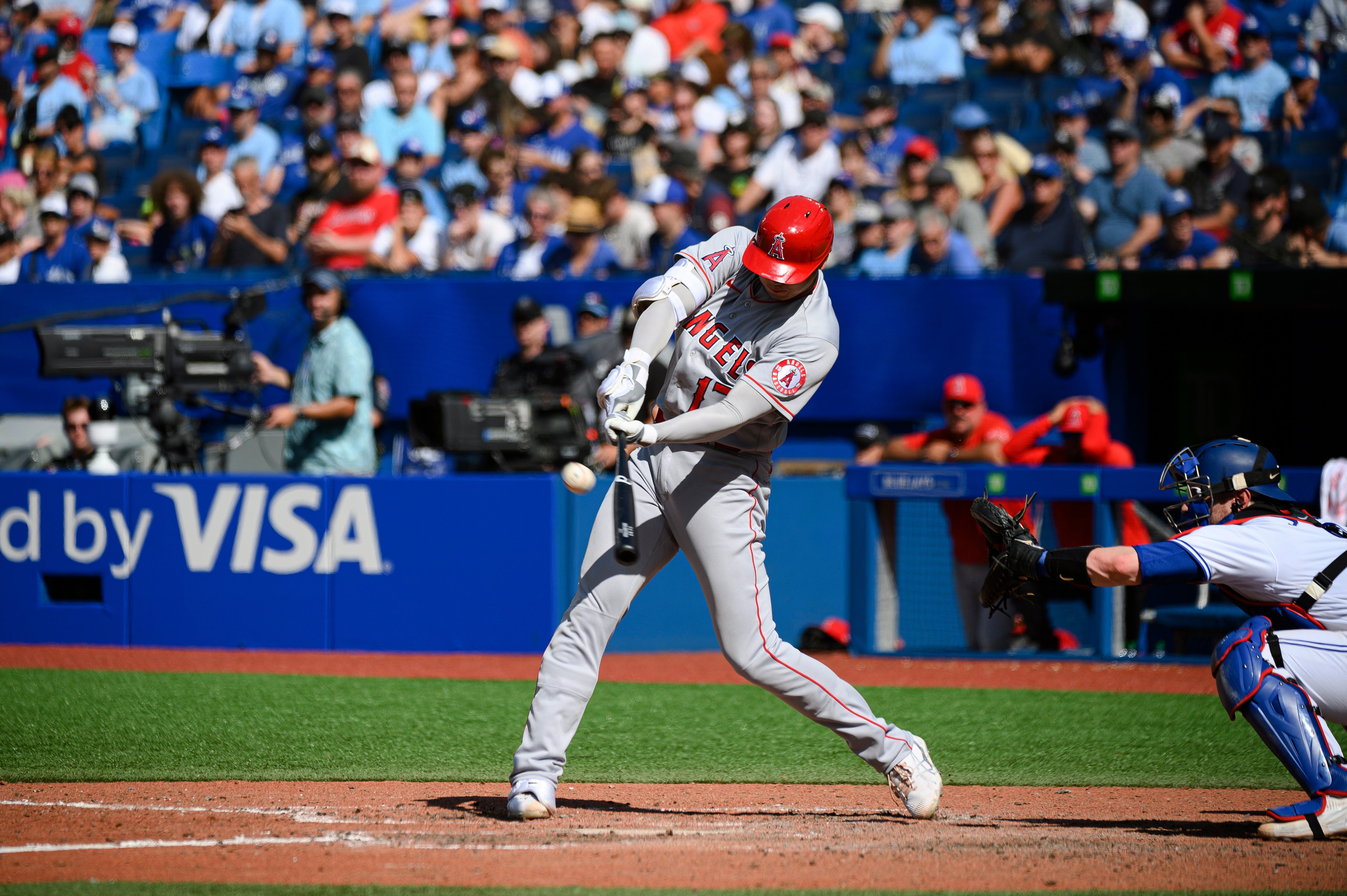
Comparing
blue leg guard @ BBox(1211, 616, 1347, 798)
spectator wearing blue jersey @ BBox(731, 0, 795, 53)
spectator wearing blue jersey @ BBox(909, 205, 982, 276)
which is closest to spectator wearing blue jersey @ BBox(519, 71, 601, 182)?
spectator wearing blue jersey @ BBox(731, 0, 795, 53)

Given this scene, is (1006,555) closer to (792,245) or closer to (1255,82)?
(792,245)

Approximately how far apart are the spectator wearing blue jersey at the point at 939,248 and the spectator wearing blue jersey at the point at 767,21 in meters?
4.05

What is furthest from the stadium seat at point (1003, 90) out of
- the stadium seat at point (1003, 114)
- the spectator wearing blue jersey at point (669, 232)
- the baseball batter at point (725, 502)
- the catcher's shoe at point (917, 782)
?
the catcher's shoe at point (917, 782)

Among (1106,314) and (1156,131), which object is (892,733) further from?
(1156,131)

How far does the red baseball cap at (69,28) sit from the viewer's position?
14.0 m

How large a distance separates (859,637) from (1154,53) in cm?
614

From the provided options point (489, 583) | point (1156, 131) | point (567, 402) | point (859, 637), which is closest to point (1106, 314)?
point (1156, 131)

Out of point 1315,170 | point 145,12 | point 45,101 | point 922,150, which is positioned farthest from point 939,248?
point 145,12

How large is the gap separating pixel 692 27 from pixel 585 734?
866 cm

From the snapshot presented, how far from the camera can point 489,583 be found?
26.7 feet

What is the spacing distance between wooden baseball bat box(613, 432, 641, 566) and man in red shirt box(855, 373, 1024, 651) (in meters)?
3.84

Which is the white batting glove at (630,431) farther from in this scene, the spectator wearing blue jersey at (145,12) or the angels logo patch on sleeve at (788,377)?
the spectator wearing blue jersey at (145,12)

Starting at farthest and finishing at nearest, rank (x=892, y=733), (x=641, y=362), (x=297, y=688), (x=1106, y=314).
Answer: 1. (x=1106, y=314)
2. (x=297, y=688)
3. (x=892, y=733)
4. (x=641, y=362)

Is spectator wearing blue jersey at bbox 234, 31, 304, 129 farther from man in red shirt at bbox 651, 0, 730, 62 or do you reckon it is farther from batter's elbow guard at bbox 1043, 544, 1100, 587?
batter's elbow guard at bbox 1043, 544, 1100, 587
